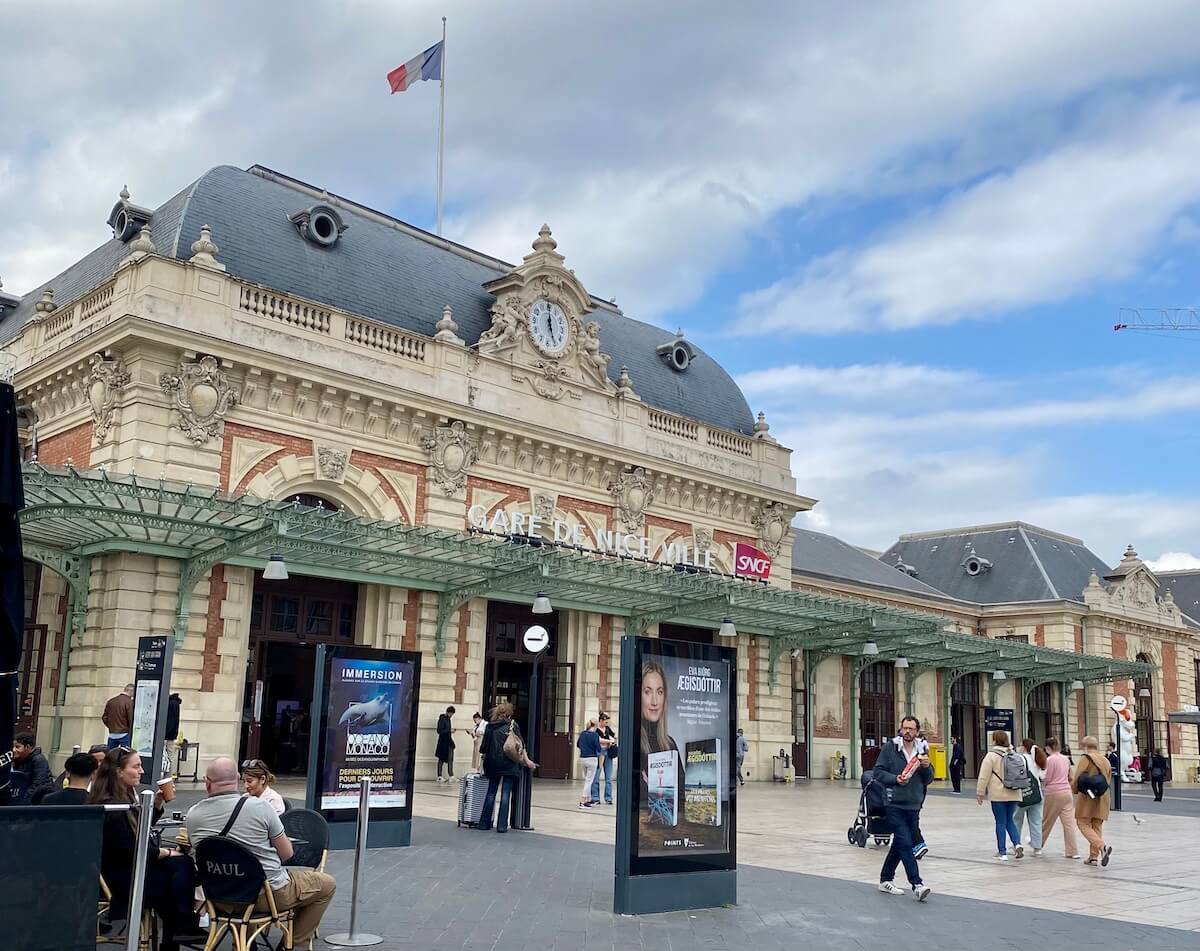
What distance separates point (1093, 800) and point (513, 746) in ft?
23.6

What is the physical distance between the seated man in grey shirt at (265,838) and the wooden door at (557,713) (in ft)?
64.6

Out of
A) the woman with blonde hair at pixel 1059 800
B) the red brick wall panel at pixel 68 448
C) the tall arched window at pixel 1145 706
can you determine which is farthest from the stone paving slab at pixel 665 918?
the tall arched window at pixel 1145 706

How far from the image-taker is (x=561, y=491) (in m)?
27.4

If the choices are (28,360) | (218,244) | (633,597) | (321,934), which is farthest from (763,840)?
(28,360)

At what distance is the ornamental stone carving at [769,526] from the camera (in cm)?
3253

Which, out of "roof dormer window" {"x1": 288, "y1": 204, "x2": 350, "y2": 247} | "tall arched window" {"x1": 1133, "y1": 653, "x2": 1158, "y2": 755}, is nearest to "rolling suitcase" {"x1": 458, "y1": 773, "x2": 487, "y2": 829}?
"roof dormer window" {"x1": 288, "y1": 204, "x2": 350, "y2": 247}

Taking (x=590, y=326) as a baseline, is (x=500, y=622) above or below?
below

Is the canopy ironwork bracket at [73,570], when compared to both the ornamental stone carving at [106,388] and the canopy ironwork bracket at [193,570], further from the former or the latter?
the ornamental stone carving at [106,388]

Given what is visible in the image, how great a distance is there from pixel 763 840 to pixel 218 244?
1565cm

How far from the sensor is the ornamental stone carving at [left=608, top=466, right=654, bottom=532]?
28.7 m

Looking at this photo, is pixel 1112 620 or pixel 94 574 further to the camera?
pixel 1112 620

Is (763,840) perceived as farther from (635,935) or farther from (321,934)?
A: (321,934)

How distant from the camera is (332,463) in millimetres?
23047

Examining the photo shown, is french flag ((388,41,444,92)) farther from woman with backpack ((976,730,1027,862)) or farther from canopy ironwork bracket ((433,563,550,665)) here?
woman with backpack ((976,730,1027,862))
